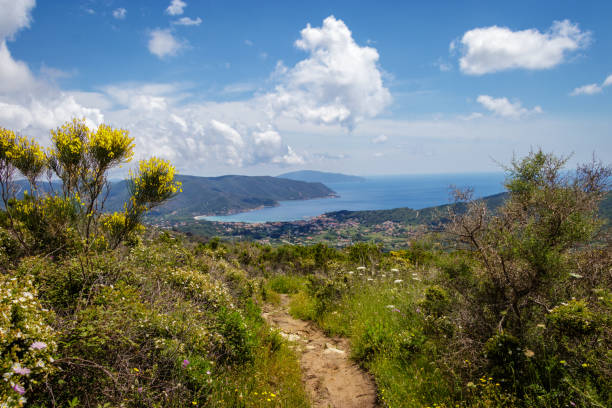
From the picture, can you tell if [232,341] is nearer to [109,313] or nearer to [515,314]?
[109,313]

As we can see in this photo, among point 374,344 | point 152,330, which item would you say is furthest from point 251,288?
point 152,330

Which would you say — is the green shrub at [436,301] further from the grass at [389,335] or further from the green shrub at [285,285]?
the green shrub at [285,285]

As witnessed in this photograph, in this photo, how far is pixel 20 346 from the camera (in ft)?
6.54

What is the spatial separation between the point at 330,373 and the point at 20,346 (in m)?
4.21

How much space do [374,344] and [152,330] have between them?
12.2 ft

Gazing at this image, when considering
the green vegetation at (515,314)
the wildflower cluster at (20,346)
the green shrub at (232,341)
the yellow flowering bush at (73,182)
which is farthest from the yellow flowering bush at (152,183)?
the green vegetation at (515,314)

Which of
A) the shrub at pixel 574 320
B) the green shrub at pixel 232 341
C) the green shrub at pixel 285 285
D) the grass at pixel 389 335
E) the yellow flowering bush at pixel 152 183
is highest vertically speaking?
the yellow flowering bush at pixel 152 183

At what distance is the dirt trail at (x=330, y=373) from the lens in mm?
3990

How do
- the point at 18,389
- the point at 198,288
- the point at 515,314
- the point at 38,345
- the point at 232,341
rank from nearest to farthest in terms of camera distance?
1. the point at 18,389
2. the point at 38,345
3. the point at 515,314
4. the point at 232,341
5. the point at 198,288

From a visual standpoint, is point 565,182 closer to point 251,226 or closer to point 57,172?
point 57,172

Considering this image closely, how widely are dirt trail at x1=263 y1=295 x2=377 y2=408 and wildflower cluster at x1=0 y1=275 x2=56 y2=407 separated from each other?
10.7ft

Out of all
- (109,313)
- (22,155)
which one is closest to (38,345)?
(109,313)

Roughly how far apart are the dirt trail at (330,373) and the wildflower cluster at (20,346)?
3269mm

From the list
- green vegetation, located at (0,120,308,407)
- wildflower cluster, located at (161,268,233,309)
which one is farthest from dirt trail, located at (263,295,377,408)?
wildflower cluster, located at (161,268,233,309)
